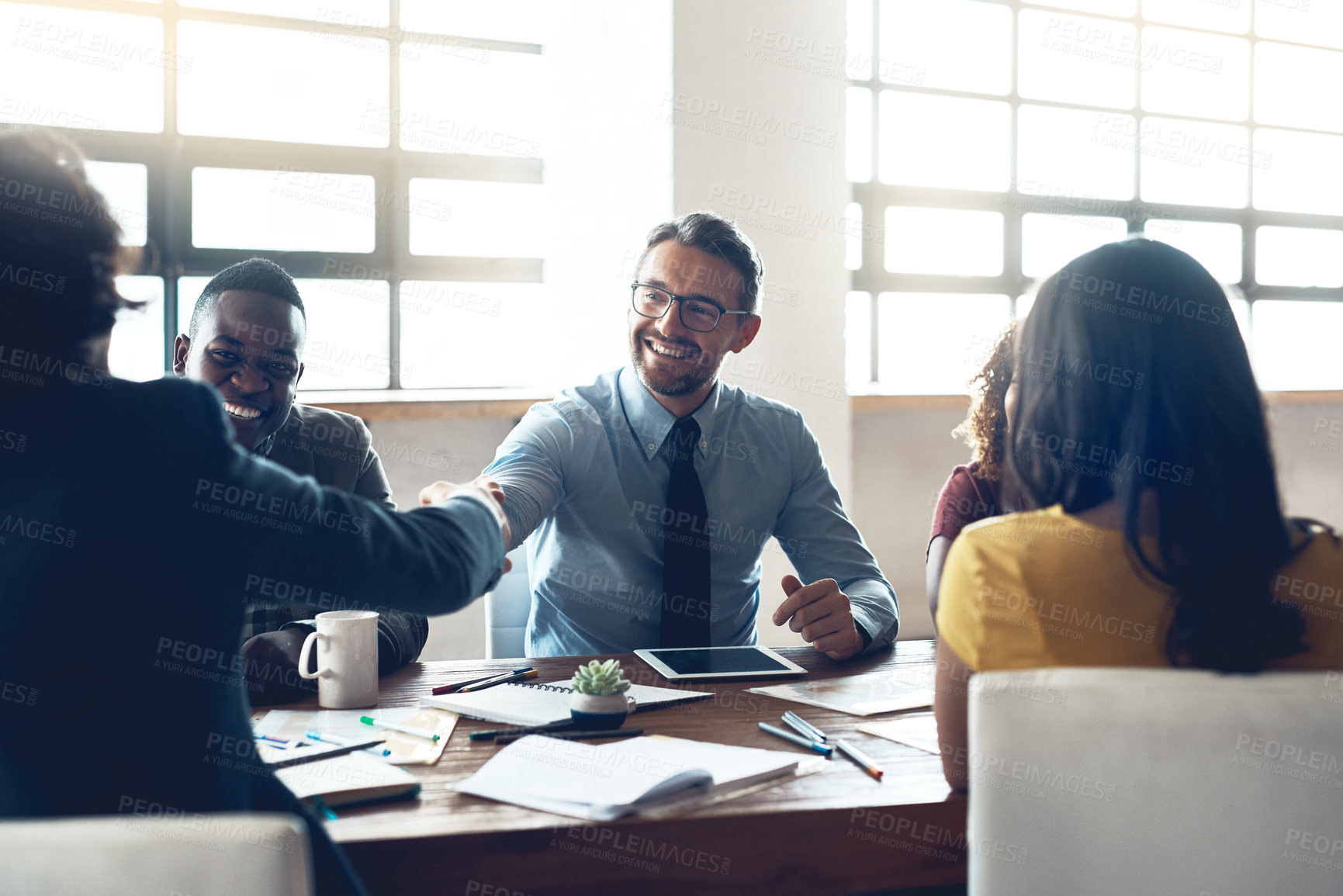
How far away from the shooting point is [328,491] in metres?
0.88

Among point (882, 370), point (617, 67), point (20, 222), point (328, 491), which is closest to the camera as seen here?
point (20, 222)

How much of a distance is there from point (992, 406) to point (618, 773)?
1536mm

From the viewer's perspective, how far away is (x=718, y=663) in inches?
62.3

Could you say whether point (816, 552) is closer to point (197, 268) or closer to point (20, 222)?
point (20, 222)

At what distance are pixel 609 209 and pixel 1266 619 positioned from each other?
263cm

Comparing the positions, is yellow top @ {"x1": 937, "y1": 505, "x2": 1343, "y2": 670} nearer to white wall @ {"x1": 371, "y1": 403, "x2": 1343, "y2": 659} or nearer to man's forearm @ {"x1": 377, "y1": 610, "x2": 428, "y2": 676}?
man's forearm @ {"x1": 377, "y1": 610, "x2": 428, "y2": 676}

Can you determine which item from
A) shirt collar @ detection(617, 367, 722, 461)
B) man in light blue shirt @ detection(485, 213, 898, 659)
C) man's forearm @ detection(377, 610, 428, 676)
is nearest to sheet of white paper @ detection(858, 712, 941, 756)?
man in light blue shirt @ detection(485, 213, 898, 659)

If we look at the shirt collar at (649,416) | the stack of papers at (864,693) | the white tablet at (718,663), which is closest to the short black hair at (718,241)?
the shirt collar at (649,416)

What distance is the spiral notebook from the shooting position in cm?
128

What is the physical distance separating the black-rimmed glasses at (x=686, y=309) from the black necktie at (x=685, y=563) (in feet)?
1.05

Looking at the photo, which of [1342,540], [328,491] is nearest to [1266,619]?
[1342,540]

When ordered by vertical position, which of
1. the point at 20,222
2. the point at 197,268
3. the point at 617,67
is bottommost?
the point at 20,222

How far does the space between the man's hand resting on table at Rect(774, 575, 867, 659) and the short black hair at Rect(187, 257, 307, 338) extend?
1129mm

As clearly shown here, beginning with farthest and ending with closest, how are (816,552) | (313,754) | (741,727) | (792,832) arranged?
(816,552) < (741,727) < (313,754) < (792,832)
